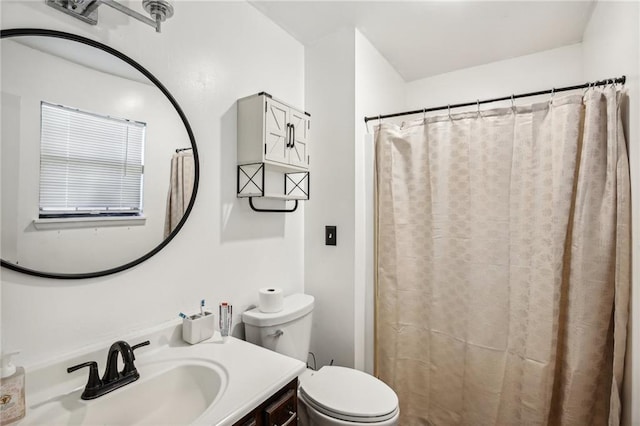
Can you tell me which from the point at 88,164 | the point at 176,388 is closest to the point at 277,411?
the point at 176,388

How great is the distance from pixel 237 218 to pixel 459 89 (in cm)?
202

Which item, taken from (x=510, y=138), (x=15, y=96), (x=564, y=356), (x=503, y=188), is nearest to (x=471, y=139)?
(x=510, y=138)

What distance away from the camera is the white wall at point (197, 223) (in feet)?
3.18

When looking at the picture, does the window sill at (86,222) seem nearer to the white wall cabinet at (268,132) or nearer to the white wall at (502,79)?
the white wall cabinet at (268,132)

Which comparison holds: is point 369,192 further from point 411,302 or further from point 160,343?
point 160,343

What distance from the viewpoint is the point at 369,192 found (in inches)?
79.8

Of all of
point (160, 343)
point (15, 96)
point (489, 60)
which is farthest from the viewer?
point (489, 60)

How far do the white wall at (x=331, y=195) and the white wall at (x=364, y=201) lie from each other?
0.04 metres


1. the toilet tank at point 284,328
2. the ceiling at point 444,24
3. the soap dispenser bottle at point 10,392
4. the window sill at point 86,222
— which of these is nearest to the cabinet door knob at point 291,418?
the toilet tank at point 284,328

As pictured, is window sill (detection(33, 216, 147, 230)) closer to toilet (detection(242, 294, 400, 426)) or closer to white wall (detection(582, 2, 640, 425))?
toilet (detection(242, 294, 400, 426))

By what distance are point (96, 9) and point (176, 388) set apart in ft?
4.31

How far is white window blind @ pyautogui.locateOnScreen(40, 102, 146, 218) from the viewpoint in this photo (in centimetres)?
98

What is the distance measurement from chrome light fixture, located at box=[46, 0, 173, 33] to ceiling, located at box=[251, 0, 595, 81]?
0.73 meters

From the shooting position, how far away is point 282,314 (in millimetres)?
1564
